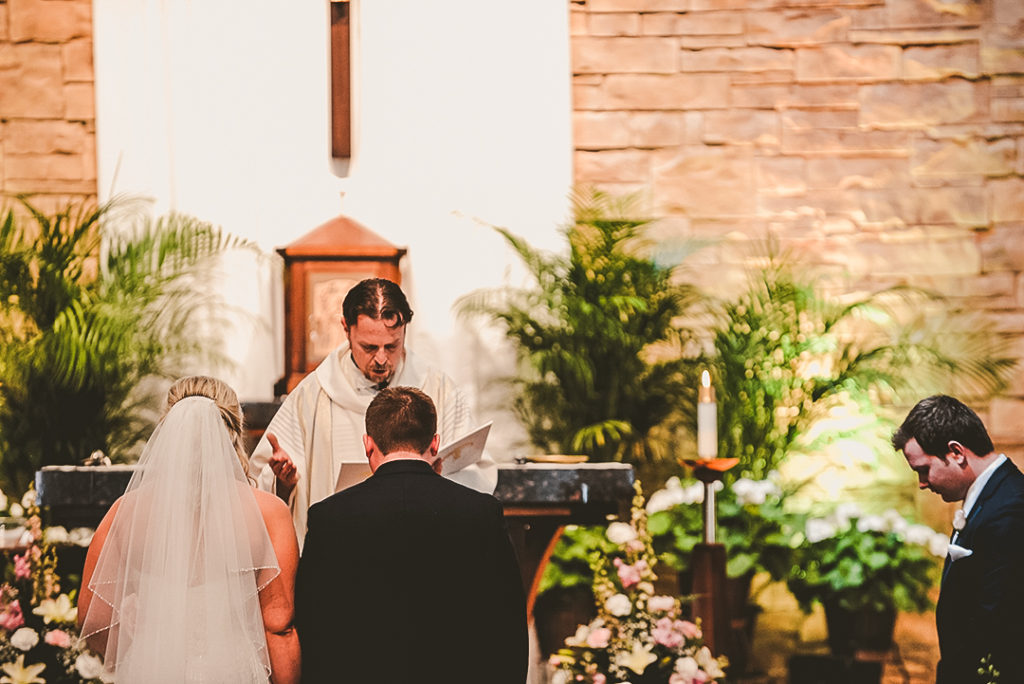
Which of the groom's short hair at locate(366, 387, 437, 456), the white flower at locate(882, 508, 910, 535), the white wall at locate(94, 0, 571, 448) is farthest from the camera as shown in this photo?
the white wall at locate(94, 0, 571, 448)

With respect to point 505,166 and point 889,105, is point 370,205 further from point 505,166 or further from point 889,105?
point 889,105

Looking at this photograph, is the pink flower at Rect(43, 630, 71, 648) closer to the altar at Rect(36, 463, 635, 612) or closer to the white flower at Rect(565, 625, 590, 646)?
the altar at Rect(36, 463, 635, 612)

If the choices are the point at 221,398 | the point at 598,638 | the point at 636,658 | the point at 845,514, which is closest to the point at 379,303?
the point at 221,398

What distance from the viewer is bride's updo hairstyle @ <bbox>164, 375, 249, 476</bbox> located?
3.03m

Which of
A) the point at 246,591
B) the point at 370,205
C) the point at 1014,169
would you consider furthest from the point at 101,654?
the point at 1014,169

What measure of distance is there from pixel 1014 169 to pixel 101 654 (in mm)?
5156

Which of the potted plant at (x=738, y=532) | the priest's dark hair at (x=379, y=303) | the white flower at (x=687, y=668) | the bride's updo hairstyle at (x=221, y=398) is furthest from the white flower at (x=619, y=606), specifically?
the bride's updo hairstyle at (x=221, y=398)

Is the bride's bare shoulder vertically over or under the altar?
over

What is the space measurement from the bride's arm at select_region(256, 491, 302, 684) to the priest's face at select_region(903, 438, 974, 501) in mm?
1679

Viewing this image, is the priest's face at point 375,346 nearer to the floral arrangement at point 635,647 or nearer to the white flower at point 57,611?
the floral arrangement at point 635,647

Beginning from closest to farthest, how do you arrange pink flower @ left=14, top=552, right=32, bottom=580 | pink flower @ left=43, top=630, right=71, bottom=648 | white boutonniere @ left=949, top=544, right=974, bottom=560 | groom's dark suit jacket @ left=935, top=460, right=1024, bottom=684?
1. groom's dark suit jacket @ left=935, top=460, right=1024, bottom=684
2. white boutonniere @ left=949, top=544, right=974, bottom=560
3. pink flower @ left=43, top=630, right=71, bottom=648
4. pink flower @ left=14, top=552, right=32, bottom=580

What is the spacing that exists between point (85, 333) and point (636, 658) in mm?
2869

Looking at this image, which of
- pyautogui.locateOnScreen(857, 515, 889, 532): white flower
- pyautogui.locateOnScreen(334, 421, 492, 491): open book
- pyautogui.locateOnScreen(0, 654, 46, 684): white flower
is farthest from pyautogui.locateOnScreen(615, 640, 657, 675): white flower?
pyautogui.locateOnScreen(0, 654, 46, 684): white flower

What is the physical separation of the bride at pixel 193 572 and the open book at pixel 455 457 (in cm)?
58
